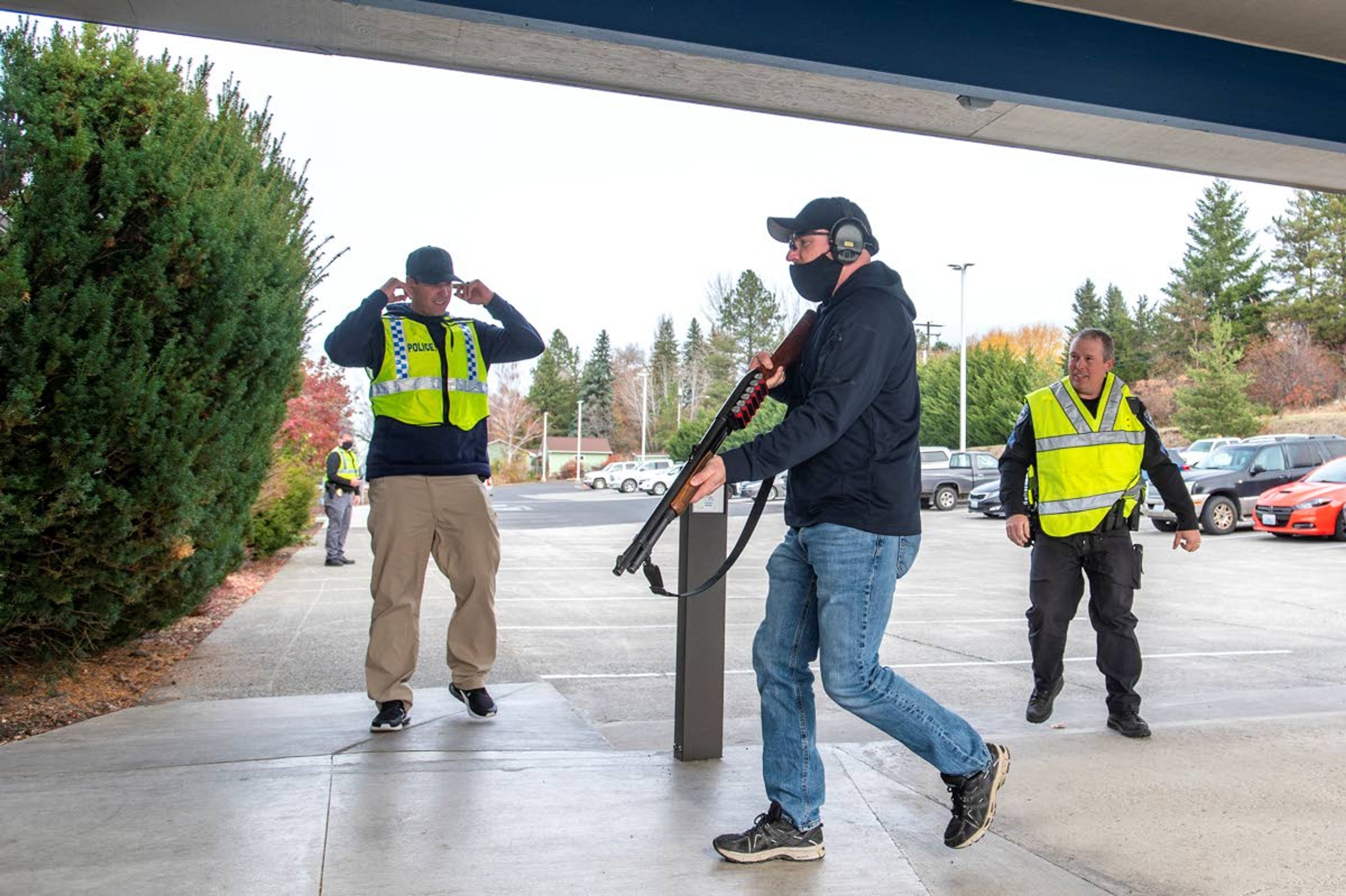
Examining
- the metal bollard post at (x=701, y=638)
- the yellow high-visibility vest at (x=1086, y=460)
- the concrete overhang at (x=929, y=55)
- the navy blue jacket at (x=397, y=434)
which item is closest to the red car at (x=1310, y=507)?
the concrete overhang at (x=929, y=55)

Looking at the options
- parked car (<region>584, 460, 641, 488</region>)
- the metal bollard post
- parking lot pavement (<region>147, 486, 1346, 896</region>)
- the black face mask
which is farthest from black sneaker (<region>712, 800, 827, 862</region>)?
parked car (<region>584, 460, 641, 488</region>)

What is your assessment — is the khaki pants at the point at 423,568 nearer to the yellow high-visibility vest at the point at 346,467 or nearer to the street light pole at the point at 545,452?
the yellow high-visibility vest at the point at 346,467

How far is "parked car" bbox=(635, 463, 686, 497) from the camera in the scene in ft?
182

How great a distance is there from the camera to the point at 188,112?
6836mm

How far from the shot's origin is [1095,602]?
19.2ft

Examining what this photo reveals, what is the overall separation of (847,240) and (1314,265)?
2754 inches

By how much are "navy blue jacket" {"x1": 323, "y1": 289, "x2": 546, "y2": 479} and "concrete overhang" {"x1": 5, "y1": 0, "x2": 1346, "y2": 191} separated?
4.11ft

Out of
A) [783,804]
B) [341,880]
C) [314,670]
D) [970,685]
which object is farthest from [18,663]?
[970,685]

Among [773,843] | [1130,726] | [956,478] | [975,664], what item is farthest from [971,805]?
[956,478]

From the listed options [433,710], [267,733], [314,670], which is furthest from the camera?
[314,670]

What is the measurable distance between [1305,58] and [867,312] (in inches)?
187

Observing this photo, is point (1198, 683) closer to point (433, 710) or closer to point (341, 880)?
point (433, 710)

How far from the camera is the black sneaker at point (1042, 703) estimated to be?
5883 millimetres

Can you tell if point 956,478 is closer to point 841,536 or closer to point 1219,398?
point 1219,398
